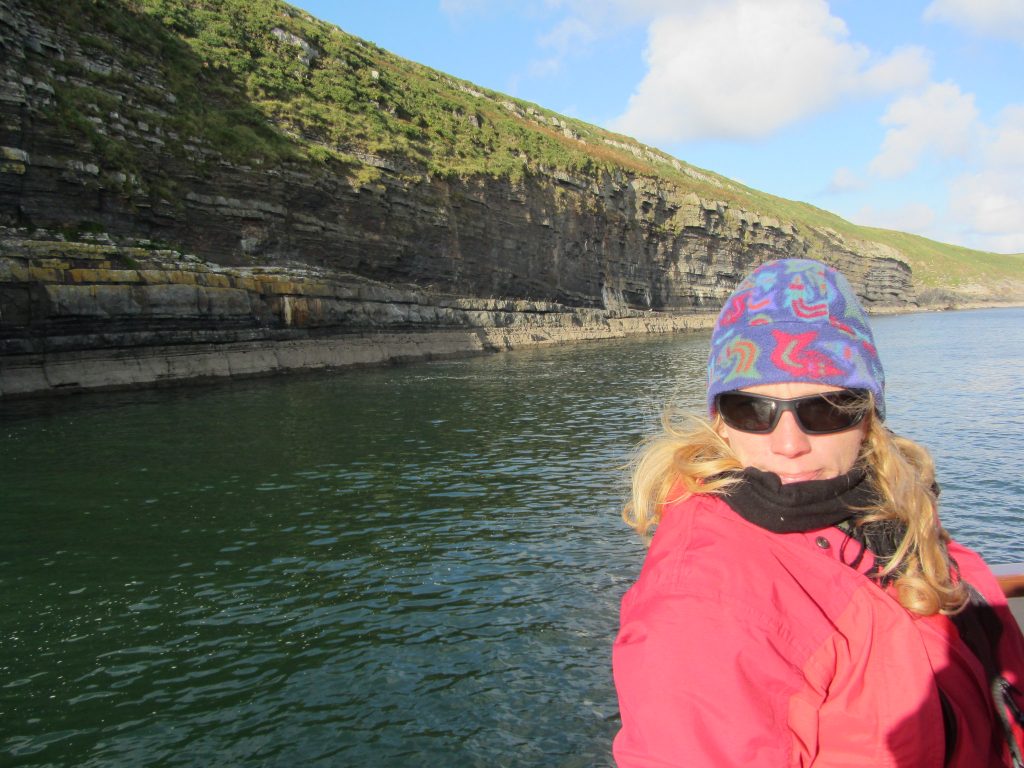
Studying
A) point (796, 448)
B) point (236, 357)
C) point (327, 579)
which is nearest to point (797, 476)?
point (796, 448)

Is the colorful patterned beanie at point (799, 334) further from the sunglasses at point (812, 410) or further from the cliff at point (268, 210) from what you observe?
the cliff at point (268, 210)

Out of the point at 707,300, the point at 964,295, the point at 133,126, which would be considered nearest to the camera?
the point at 133,126

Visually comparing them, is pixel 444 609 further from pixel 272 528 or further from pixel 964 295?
pixel 964 295

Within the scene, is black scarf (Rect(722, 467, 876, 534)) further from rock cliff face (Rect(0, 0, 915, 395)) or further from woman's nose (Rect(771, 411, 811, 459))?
rock cliff face (Rect(0, 0, 915, 395))

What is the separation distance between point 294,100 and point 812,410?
5370cm

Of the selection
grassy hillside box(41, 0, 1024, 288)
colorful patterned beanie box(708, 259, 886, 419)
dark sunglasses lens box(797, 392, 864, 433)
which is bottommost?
dark sunglasses lens box(797, 392, 864, 433)

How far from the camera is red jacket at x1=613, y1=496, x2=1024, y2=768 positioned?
1458mm

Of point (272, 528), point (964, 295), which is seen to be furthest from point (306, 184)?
point (964, 295)

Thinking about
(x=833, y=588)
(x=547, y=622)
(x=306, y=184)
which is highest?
(x=306, y=184)

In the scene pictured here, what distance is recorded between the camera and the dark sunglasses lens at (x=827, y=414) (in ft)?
6.95

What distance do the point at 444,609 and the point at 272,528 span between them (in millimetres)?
4401

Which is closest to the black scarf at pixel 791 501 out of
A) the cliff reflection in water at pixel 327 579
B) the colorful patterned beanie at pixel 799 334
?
the colorful patterned beanie at pixel 799 334

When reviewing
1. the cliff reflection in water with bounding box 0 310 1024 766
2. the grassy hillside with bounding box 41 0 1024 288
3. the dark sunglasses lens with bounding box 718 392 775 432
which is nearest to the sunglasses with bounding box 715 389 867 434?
the dark sunglasses lens with bounding box 718 392 775 432

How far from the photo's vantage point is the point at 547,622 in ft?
25.3
